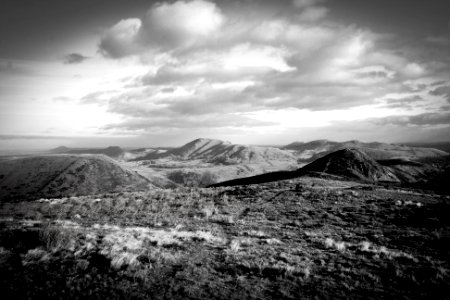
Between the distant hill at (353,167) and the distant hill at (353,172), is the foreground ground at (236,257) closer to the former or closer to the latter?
the distant hill at (353,172)

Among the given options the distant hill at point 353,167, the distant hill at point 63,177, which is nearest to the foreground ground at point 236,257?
the distant hill at point 353,167

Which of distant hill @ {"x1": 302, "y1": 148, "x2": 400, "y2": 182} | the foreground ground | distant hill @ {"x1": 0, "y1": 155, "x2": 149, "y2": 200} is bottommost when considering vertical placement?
distant hill @ {"x1": 0, "y1": 155, "x2": 149, "y2": 200}

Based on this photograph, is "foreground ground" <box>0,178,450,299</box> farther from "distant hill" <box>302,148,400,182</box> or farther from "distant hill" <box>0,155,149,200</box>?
"distant hill" <box>0,155,149,200</box>

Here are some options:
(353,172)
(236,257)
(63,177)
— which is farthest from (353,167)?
(63,177)

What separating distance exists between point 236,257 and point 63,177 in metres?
159

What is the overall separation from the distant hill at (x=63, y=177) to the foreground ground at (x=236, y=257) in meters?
126

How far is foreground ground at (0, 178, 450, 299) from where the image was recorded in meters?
9.67

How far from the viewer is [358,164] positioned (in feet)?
293

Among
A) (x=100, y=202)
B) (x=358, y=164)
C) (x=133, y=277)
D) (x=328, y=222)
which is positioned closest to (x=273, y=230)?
(x=328, y=222)

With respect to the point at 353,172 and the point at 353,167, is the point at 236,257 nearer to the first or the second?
the point at 353,172

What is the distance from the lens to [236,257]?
12867 millimetres

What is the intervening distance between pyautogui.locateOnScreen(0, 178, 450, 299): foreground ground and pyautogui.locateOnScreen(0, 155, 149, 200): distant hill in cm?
12613

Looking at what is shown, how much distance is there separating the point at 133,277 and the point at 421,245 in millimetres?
14744

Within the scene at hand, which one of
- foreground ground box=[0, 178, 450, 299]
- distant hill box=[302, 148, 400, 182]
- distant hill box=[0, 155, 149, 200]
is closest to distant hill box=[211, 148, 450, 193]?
distant hill box=[302, 148, 400, 182]
